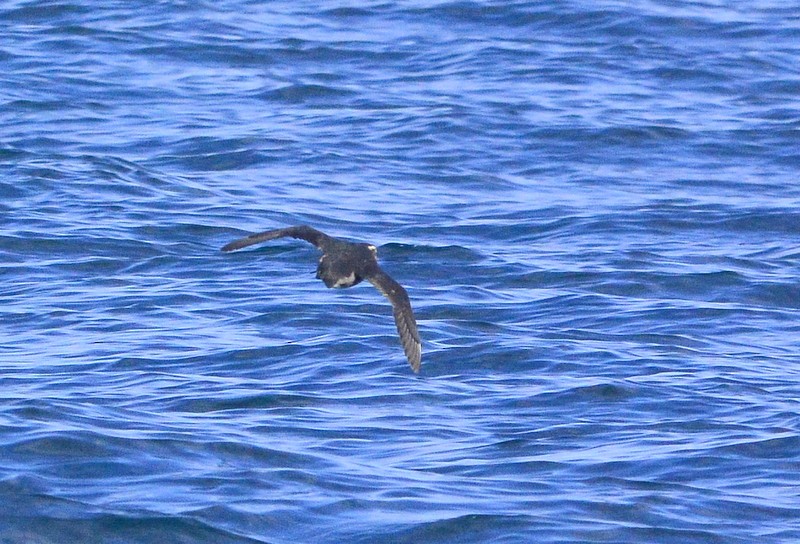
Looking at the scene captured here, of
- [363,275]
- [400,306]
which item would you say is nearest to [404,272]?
[400,306]

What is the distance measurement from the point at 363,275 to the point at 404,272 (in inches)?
171

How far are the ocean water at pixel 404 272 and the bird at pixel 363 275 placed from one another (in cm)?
73

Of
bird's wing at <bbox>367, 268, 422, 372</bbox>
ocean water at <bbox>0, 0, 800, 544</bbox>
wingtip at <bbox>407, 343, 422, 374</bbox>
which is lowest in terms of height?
ocean water at <bbox>0, 0, 800, 544</bbox>

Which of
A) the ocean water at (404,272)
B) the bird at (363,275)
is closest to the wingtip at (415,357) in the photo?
the bird at (363,275)

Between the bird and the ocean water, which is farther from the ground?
the bird

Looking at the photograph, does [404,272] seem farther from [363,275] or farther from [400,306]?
[363,275]

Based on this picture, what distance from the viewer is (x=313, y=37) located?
19391 millimetres

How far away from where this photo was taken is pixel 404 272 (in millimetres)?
12320

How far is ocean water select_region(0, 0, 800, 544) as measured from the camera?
8008 mm

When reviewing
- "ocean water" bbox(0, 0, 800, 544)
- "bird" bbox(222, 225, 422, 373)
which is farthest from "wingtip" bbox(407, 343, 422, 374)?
"ocean water" bbox(0, 0, 800, 544)

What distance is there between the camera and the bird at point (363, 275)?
25.8 ft

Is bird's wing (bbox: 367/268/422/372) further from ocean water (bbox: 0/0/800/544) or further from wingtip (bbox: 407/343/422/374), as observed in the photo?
ocean water (bbox: 0/0/800/544)

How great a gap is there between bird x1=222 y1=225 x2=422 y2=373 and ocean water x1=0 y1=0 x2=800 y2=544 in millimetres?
733

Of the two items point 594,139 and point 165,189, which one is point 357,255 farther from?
point 594,139
